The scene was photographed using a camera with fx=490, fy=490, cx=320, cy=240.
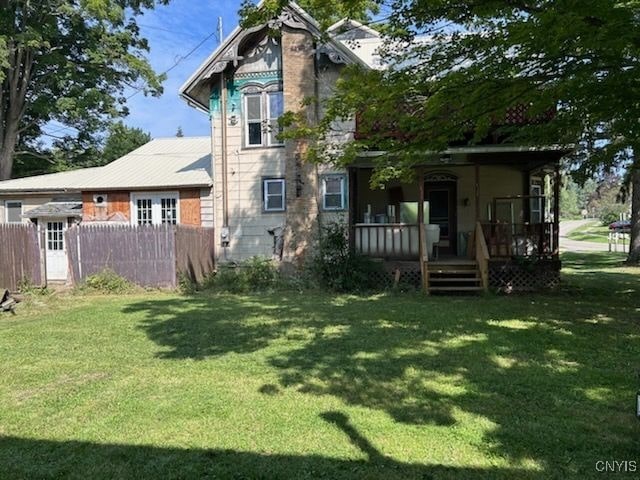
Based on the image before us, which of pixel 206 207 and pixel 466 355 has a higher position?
pixel 206 207

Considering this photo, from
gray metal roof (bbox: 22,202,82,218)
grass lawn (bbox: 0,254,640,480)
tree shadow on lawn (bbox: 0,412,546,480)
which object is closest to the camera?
tree shadow on lawn (bbox: 0,412,546,480)

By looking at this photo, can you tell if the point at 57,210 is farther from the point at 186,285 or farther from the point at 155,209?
the point at 186,285

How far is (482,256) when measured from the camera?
40.5 feet

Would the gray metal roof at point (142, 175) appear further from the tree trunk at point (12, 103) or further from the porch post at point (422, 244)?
the tree trunk at point (12, 103)

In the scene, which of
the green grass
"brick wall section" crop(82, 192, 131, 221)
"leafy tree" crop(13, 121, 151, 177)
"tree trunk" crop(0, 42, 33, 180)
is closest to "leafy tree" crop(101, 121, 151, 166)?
"leafy tree" crop(13, 121, 151, 177)

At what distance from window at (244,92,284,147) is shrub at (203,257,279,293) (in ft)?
12.3

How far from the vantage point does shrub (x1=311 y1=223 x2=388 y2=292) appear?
13.0 metres

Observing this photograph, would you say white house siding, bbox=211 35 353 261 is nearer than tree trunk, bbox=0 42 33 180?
Yes

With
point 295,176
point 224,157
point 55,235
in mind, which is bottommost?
point 55,235

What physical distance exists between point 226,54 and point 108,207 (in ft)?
21.8

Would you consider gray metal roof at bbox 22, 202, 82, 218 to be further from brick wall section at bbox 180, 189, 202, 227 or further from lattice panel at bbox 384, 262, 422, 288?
lattice panel at bbox 384, 262, 422, 288

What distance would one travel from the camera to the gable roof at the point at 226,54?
14297 mm

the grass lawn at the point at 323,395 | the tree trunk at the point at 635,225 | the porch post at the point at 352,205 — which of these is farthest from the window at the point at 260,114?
the tree trunk at the point at 635,225

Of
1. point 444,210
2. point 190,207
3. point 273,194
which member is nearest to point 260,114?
point 273,194
